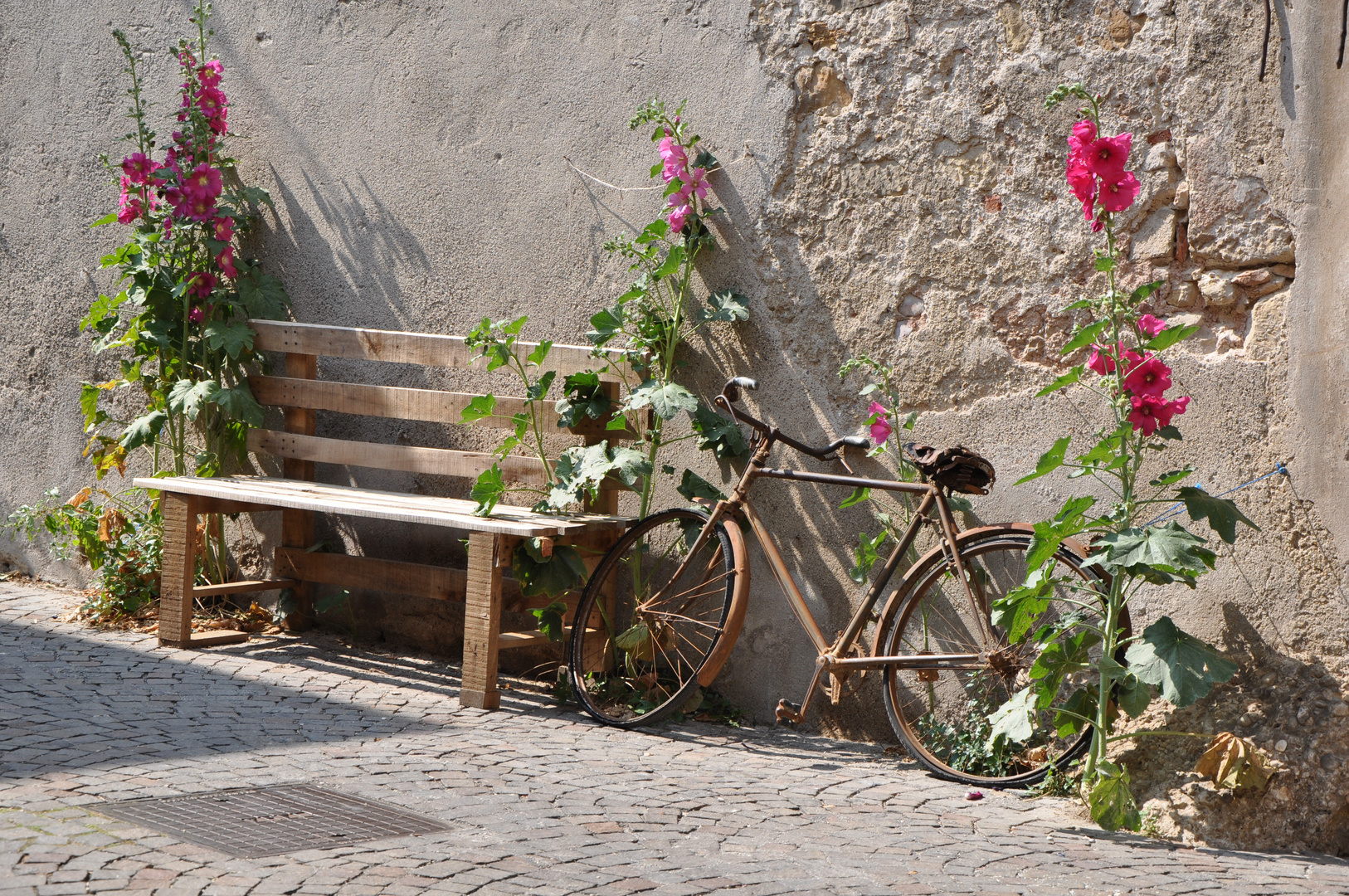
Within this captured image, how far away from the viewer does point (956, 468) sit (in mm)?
4148

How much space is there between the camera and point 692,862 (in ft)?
10.3

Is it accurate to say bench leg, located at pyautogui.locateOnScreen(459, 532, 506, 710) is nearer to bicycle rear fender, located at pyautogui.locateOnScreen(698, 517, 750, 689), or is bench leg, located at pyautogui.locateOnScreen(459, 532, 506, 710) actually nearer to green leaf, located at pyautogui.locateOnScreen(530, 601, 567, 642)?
green leaf, located at pyautogui.locateOnScreen(530, 601, 567, 642)

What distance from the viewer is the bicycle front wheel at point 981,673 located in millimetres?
3928

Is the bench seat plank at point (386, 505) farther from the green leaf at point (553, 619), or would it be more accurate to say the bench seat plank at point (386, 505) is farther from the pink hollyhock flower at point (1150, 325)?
the pink hollyhock flower at point (1150, 325)

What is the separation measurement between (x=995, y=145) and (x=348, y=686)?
3.09 metres

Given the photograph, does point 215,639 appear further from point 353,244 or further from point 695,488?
point 695,488

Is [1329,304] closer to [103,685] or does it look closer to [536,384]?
[536,384]

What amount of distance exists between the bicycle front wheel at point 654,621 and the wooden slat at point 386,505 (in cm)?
18

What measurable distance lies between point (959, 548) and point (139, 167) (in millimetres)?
4177

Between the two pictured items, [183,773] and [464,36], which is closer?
[183,773]

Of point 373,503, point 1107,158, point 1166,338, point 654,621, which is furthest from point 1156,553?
point 373,503

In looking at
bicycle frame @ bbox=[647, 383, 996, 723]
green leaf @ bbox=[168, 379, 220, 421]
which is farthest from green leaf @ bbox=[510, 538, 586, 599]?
green leaf @ bbox=[168, 379, 220, 421]

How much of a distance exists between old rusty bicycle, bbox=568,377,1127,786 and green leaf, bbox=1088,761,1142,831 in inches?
10.0

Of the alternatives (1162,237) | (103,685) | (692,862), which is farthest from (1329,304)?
(103,685)
